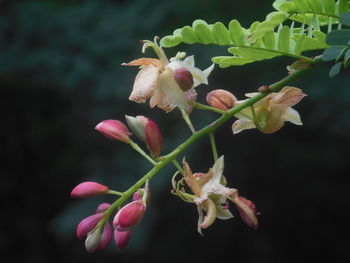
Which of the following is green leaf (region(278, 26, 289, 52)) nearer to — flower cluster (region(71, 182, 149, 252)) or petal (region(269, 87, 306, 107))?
petal (region(269, 87, 306, 107))

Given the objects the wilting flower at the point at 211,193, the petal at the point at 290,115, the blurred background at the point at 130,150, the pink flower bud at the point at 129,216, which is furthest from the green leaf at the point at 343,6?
the blurred background at the point at 130,150

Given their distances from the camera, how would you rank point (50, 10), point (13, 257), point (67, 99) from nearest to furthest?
point (50, 10) → point (67, 99) → point (13, 257)

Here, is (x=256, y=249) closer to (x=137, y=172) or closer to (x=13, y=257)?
(x=137, y=172)

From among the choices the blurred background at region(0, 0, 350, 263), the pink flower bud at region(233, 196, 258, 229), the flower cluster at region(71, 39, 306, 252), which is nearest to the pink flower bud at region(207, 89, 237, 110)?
the flower cluster at region(71, 39, 306, 252)

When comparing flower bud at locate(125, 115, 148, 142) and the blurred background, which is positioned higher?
flower bud at locate(125, 115, 148, 142)

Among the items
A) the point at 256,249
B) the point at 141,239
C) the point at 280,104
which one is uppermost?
the point at 280,104

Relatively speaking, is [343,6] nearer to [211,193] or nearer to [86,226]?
[211,193]

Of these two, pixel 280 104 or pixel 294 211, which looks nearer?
pixel 280 104

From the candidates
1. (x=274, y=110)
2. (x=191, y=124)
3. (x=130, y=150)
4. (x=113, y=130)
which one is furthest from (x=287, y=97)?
(x=130, y=150)

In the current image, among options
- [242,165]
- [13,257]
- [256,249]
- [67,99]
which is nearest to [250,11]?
[242,165]
